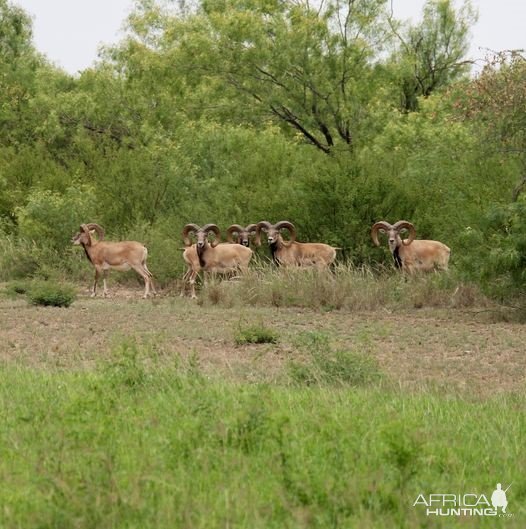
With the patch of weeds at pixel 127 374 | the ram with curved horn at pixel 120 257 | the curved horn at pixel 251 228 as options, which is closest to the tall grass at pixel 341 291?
the ram with curved horn at pixel 120 257

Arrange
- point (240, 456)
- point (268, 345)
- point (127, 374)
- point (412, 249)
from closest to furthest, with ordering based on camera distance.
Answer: point (240, 456) < point (127, 374) < point (268, 345) < point (412, 249)

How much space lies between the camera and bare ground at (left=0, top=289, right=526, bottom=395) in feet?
41.7

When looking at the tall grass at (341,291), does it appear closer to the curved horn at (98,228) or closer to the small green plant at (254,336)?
the curved horn at (98,228)

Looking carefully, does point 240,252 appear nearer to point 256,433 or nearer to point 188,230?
point 188,230

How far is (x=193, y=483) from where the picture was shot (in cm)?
675

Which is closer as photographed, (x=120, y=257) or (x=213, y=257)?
(x=213, y=257)

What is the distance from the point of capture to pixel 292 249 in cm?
2591

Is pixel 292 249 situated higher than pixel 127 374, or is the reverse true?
pixel 292 249

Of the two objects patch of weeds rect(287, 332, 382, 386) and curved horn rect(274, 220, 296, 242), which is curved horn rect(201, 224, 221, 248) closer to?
curved horn rect(274, 220, 296, 242)

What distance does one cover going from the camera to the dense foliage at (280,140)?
23516mm

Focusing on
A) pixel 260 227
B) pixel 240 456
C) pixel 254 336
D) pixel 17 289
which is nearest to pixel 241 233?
pixel 260 227

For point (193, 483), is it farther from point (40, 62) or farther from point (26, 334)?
point (40, 62)

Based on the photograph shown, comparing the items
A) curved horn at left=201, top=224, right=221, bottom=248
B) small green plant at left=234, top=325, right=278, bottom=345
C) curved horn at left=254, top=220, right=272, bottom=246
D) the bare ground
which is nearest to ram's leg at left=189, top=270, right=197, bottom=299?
curved horn at left=201, top=224, right=221, bottom=248

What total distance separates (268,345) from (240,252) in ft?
37.1
